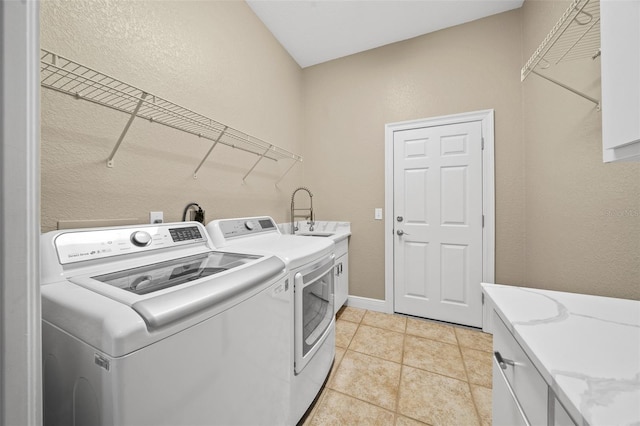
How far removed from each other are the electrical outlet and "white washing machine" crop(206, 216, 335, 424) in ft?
0.85

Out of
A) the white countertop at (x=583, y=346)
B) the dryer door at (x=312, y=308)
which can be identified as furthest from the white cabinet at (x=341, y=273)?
the white countertop at (x=583, y=346)

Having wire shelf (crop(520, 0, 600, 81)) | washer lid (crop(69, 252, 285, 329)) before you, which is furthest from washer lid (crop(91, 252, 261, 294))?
wire shelf (crop(520, 0, 600, 81))

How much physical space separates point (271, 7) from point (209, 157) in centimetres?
153

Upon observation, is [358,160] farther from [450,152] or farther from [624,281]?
[624,281]

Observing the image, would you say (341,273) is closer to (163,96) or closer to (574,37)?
(163,96)

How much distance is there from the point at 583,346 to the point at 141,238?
59.8 inches

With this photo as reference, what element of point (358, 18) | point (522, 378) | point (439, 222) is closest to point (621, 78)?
point (522, 378)

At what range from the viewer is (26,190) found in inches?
15.4

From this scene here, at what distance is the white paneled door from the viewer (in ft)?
7.46

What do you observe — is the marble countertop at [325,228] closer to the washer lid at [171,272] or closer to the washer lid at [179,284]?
the washer lid at [171,272]

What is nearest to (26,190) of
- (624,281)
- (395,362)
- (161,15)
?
(161,15)

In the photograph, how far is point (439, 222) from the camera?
2393 millimetres

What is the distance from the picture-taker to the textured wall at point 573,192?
1.02 metres

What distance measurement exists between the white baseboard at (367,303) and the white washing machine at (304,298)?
1101 millimetres
